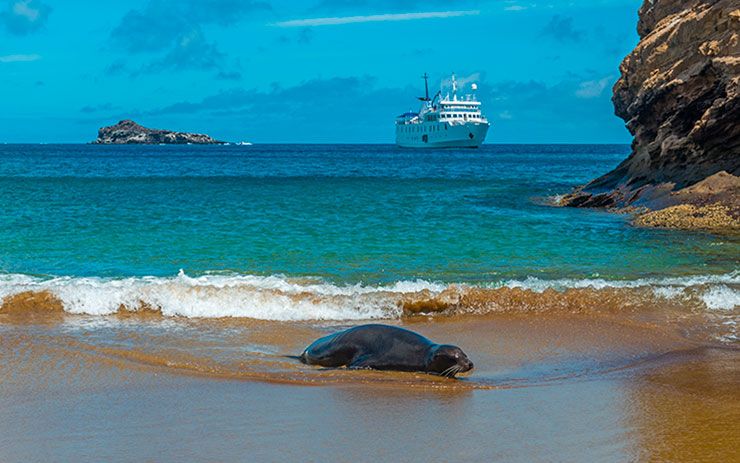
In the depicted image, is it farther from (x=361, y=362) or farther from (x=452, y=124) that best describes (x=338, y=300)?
(x=452, y=124)

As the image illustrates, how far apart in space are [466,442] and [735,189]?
18.9 meters

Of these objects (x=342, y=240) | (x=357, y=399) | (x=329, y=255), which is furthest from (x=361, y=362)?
(x=342, y=240)

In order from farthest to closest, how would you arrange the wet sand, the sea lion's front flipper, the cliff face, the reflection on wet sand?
1. the cliff face
2. the sea lion's front flipper
3. the wet sand
4. the reflection on wet sand

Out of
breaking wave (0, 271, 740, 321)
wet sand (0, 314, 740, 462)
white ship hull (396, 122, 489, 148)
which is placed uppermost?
white ship hull (396, 122, 489, 148)

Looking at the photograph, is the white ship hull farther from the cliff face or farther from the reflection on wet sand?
the reflection on wet sand

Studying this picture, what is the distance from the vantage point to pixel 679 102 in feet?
83.3

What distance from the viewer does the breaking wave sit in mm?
11500

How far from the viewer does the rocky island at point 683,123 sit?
2236 centimetres

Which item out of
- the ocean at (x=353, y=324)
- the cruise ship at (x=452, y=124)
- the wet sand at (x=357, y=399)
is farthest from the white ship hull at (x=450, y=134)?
the wet sand at (x=357, y=399)

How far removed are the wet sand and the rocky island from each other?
13.5 m

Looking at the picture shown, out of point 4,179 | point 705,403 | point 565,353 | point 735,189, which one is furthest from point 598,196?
point 4,179

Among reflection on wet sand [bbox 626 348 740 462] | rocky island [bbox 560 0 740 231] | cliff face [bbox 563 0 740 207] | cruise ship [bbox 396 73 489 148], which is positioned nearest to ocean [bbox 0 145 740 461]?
reflection on wet sand [bbox 626 348 740 462]

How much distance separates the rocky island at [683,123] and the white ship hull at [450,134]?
279 ft

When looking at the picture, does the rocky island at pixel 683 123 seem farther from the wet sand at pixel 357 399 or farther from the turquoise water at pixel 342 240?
the wet sand at pixel 357 399
